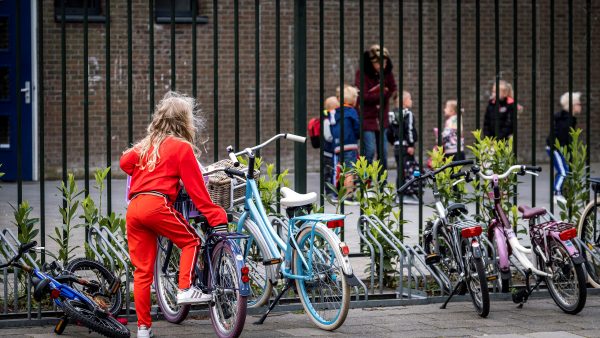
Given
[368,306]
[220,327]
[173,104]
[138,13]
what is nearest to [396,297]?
[368,306]

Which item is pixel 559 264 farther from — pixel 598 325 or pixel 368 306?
pixel 368 306

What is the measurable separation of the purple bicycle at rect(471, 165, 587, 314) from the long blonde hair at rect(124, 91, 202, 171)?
6.88 feet

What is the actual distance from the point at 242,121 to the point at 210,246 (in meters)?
11.7

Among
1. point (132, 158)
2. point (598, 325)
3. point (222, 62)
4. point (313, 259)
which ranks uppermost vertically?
point (222, 62)

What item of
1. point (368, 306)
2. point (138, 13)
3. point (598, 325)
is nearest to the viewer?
point (598, 325)

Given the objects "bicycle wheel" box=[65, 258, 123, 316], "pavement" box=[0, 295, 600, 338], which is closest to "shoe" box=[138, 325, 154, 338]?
"pavement" box=[0, 295, 600, 338]

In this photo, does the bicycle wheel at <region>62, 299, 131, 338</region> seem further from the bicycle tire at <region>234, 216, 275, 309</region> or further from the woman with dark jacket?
the woman with dark jacket

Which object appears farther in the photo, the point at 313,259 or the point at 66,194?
the point at 66,194

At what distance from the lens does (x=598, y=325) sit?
6816 millimetres

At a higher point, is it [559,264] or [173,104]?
[173,104]

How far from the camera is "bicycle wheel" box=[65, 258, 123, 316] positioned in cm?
654

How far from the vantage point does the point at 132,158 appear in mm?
6281

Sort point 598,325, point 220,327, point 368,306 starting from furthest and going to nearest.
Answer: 1. point 368,306
2. point 598,325
3. point 220,327

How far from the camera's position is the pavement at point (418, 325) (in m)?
6.49
